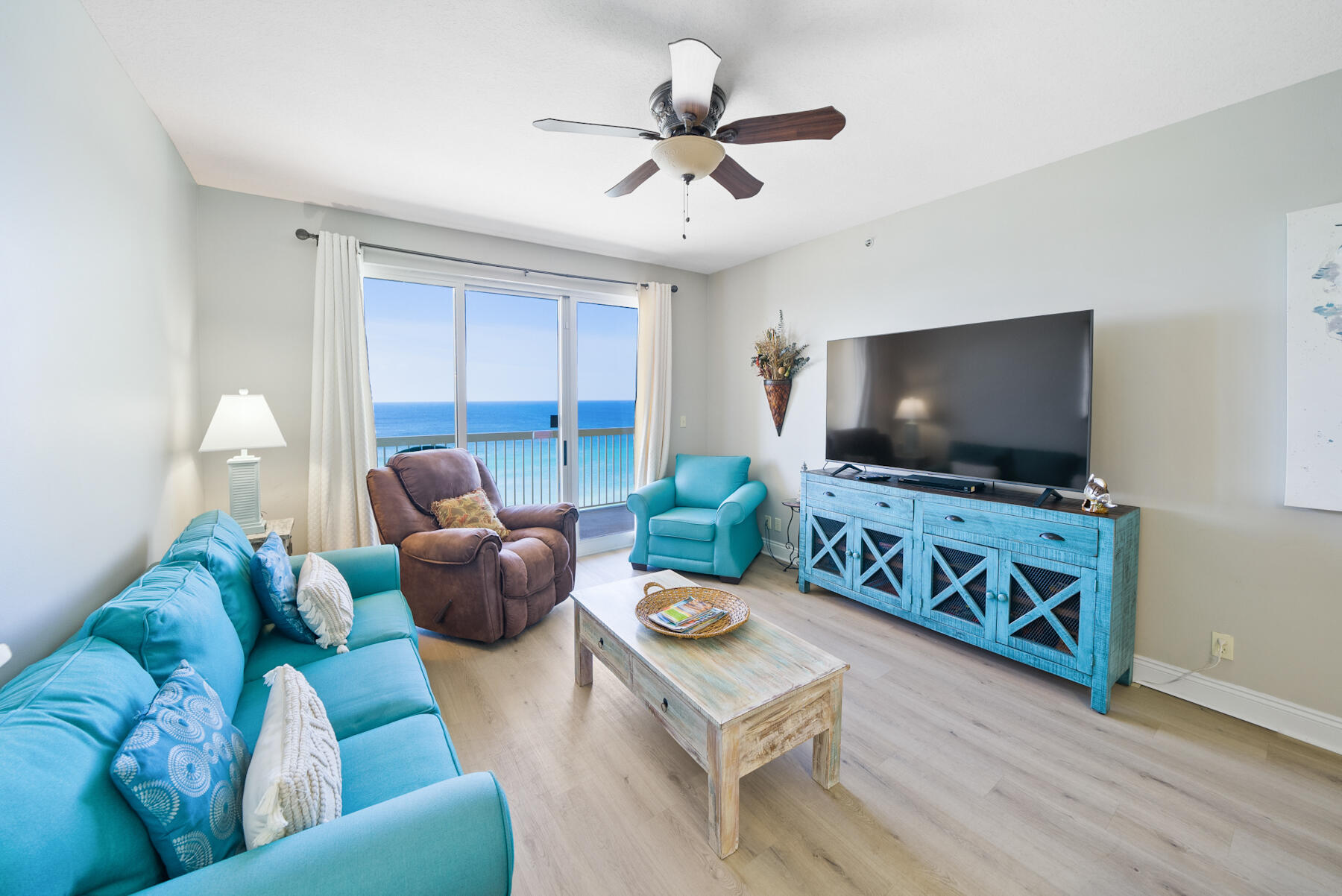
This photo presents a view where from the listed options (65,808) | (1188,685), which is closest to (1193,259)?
(1188,685)

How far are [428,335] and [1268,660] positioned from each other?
4.82 metres

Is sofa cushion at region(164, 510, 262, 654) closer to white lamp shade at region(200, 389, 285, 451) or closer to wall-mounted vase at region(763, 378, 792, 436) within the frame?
white lamp shade at region(200, 389, 285, 451)

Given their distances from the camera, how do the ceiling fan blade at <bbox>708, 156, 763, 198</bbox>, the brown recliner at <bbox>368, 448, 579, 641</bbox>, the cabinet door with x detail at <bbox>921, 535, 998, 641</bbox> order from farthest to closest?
the brown recliner at <bbox>368, 448, 579, 641</bbox>, the cabinet door with x detail at <bbox>921, 535, 998, 641</bbox>, the ceiling fan blade at <bbox>708, 156, 763, 198</bbox>

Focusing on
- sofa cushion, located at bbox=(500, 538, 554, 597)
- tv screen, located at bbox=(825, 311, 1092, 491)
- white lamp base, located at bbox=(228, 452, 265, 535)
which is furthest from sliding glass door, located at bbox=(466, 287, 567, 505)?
tv screen, located at bbox=(825, 311, 1092, 491)

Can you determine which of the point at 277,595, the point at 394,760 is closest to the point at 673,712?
the point at 394,760

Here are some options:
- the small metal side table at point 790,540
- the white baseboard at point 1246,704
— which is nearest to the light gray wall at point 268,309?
the small metal side table at point 790,540

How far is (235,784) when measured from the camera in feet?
3.21

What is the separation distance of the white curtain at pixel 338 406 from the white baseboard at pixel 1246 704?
434 centimetres

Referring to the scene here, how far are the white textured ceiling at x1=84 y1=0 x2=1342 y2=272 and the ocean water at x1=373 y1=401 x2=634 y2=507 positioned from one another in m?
1.54

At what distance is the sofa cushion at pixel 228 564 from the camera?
5.38ft

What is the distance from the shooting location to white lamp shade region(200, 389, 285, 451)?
8.19 feet

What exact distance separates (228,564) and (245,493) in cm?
114

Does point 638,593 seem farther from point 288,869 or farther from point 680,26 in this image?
point 680,26

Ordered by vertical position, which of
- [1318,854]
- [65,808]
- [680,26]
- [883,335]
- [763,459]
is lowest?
[1318,854]
